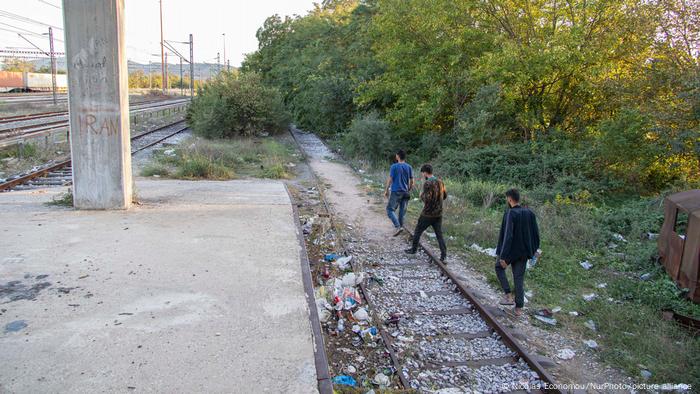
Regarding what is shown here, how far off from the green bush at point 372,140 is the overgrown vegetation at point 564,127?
2.6 inches

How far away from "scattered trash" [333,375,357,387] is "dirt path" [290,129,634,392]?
2.15m

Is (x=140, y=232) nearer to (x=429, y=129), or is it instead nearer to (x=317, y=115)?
(x=429, y=129)

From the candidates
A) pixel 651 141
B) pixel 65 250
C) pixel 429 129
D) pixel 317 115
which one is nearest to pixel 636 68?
pixel 651 141

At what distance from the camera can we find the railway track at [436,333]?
4879 mm

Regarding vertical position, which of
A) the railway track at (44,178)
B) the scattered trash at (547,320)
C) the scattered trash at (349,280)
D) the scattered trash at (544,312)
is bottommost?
the scattered trash at (547,320)

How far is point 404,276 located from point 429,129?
1454cm

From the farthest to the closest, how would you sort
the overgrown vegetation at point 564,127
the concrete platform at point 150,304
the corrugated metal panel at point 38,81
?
the corrugated metal panel at point 38,81 < the overgrown vegetation at point 564,127 < the concrete platform at point 150,304

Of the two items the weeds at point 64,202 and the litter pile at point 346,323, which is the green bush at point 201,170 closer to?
the weeds at point 64,202

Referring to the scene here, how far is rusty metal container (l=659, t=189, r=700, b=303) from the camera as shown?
252 inches

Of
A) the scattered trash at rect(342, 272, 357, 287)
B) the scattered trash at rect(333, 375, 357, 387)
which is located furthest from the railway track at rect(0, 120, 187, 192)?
the scattered trash at rect(333, 375, 357, 387)

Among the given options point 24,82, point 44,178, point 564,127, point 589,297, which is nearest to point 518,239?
point 589,297

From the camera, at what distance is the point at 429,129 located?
21312mm

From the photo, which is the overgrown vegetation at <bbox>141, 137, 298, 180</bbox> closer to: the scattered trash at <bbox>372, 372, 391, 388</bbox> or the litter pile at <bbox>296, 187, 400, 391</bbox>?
the litter pile at <bbox>296, 187, 400, 391</bbox>

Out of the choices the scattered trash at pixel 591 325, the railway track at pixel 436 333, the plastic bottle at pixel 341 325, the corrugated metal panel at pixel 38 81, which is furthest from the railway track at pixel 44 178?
the corrugated metal panel at pixel 38 81
